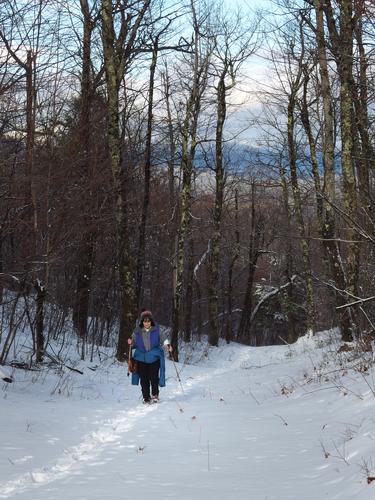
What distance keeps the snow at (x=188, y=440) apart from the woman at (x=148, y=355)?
0.41 m

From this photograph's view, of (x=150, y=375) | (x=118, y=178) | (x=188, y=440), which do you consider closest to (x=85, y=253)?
(x=118, y=178)

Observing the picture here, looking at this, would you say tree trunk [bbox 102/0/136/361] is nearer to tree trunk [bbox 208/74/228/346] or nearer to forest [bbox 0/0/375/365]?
forest [bbox 0/0/375/365]

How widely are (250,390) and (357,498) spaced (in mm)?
7533

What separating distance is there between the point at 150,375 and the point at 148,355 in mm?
365

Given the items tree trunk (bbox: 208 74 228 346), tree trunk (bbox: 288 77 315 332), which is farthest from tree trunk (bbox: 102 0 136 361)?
tree trunk (bbox: 288 77 315 332)

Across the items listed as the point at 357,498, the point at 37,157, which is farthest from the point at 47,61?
the point at 357,498

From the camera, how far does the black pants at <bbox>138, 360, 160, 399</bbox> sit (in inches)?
362

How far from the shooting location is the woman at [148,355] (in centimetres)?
929

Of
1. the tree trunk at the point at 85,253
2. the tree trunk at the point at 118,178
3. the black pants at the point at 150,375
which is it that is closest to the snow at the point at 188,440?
the black pants at the point at 150,375

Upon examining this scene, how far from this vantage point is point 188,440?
19.5ft

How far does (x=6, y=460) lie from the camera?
473 centimetres

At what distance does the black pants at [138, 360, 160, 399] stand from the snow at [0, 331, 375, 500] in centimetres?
32

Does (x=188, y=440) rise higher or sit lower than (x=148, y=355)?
lower

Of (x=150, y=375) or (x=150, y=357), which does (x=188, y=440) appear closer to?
(x=150, y=375)
